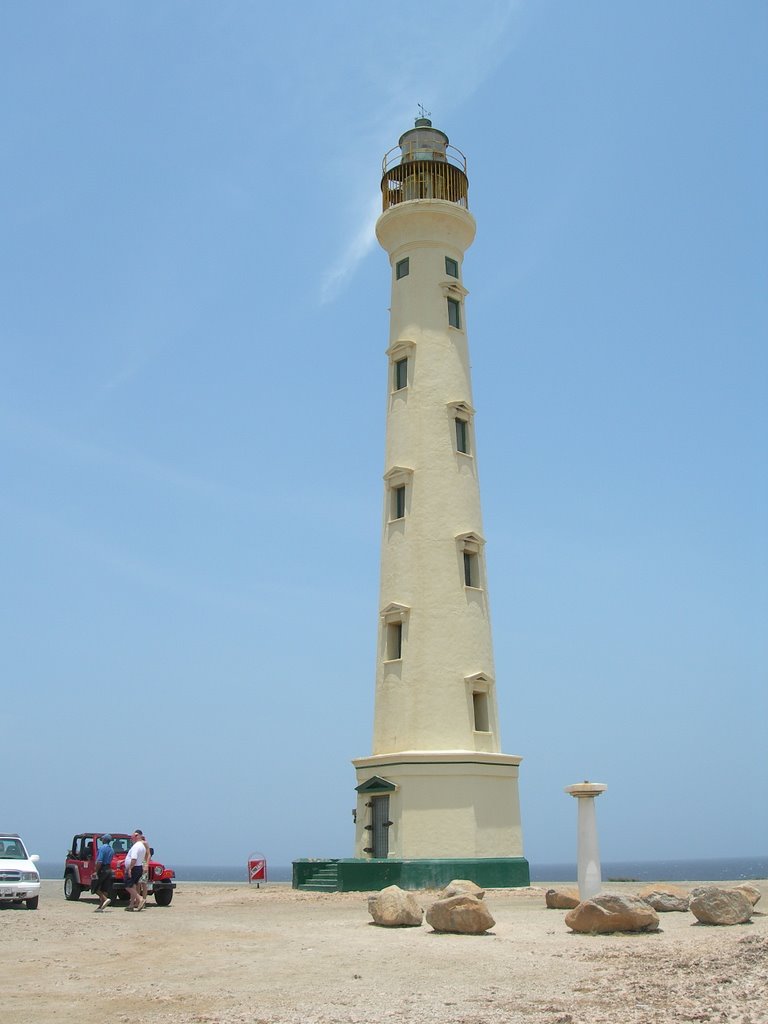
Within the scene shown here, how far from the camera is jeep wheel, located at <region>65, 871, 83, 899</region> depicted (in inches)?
1031

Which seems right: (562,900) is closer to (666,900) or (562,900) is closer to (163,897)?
(666,900)

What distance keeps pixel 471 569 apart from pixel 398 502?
321 centimetres

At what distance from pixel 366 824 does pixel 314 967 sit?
16833 millimetres

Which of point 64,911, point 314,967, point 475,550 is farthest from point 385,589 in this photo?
point 314,967

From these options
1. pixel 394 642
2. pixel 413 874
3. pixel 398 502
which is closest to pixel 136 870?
pixel 413 874

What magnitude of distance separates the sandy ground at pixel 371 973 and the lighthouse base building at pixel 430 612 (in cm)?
891

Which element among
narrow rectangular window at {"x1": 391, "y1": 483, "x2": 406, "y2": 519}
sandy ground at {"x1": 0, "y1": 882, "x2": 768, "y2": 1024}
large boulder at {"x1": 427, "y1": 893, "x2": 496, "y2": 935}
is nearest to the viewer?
sandy ground at {"x1": 0, "y1": 882, "x2": 768, "y2": 1024}

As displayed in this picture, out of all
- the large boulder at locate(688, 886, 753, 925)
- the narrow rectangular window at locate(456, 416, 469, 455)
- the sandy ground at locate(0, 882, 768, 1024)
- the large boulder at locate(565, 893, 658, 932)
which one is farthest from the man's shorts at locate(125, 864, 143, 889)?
the narrow rectangular window at locate(456, 416, 469, 455)

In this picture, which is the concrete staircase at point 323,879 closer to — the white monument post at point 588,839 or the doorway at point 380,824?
the doorway at point 380,824

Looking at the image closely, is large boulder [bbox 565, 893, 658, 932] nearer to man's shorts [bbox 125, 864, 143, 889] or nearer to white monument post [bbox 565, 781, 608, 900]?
white monument post [bbox 565, 781, 608, 900]

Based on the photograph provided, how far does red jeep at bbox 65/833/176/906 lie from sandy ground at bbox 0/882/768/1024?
464 cm

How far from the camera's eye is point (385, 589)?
3156 cm

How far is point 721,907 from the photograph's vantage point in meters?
16.4

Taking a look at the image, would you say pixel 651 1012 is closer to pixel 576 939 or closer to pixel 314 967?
→ pixel 314 967
